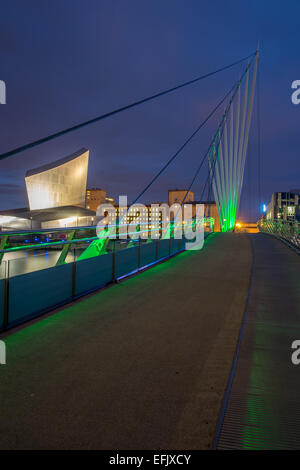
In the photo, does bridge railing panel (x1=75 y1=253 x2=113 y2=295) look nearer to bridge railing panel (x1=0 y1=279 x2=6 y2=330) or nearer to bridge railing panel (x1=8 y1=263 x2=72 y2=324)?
bridge railing panel (x1=8 y1=263 x2=72 y2=324)

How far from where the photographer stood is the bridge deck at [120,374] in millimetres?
2012

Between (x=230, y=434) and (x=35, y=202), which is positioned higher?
(x=35, y=202)

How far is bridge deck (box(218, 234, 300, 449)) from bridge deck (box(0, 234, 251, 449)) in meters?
0.14

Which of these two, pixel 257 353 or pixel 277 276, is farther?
pixel 277 276

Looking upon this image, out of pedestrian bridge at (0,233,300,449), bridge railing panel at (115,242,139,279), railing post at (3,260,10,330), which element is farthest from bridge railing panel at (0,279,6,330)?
bridge railing panel at (115,242,139,279)

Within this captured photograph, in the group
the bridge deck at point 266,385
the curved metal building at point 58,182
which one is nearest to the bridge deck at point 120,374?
the bridge deck at point 266,385

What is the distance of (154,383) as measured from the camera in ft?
8.58

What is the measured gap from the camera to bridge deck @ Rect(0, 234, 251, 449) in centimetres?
201

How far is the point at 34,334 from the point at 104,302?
1.56m

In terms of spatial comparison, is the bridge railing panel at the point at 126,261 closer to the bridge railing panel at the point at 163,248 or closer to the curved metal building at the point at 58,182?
the bridge railing panel at the point at 163,248
